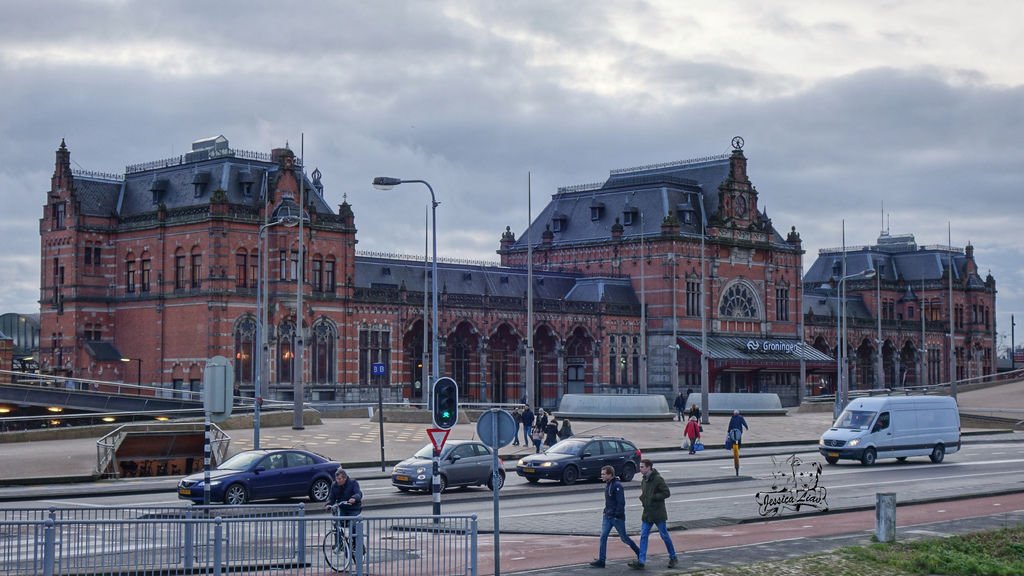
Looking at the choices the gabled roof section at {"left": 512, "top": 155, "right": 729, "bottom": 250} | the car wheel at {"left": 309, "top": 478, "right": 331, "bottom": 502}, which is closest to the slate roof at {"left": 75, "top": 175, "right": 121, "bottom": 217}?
the gabled roof section at {"left": 512, "top": 155, "right": 729, "bottom": 250}

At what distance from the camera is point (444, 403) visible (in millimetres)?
24031

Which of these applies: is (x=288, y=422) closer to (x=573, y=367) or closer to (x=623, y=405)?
(x=623, y=405)

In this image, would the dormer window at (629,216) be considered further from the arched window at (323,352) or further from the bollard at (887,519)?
the bollard at (887,519)

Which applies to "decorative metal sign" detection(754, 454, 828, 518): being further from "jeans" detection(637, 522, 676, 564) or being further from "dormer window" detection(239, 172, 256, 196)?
"dormer window" detection(239, 172, 256, 196)

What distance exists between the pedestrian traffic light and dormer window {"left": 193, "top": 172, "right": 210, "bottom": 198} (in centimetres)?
5376

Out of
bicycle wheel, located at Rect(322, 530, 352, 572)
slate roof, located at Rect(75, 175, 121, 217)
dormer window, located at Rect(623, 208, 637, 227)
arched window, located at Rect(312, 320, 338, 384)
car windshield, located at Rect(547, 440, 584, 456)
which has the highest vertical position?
dormer window, located at Rect(623, 208, 637, 227)

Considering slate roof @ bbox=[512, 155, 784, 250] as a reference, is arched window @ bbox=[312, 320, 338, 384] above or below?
below

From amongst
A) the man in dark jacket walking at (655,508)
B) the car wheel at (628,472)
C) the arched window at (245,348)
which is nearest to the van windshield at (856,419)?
the car wheel at (628,472)

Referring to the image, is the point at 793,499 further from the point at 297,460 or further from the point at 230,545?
the point at 230,545

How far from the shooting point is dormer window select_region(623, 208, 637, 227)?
101 metres

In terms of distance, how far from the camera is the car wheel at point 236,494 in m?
32.4

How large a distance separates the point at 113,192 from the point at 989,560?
64745 mm

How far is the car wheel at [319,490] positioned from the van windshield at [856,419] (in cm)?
2073

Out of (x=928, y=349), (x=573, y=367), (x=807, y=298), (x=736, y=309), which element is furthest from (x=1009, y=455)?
(x=928, y=349)
